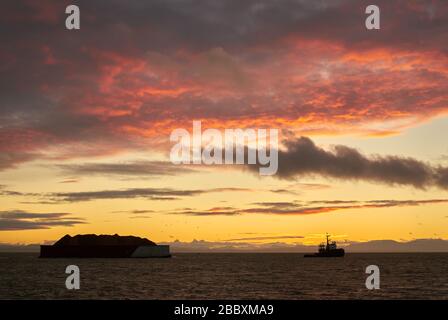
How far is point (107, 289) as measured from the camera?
78.6 m

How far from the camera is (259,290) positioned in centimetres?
7494
